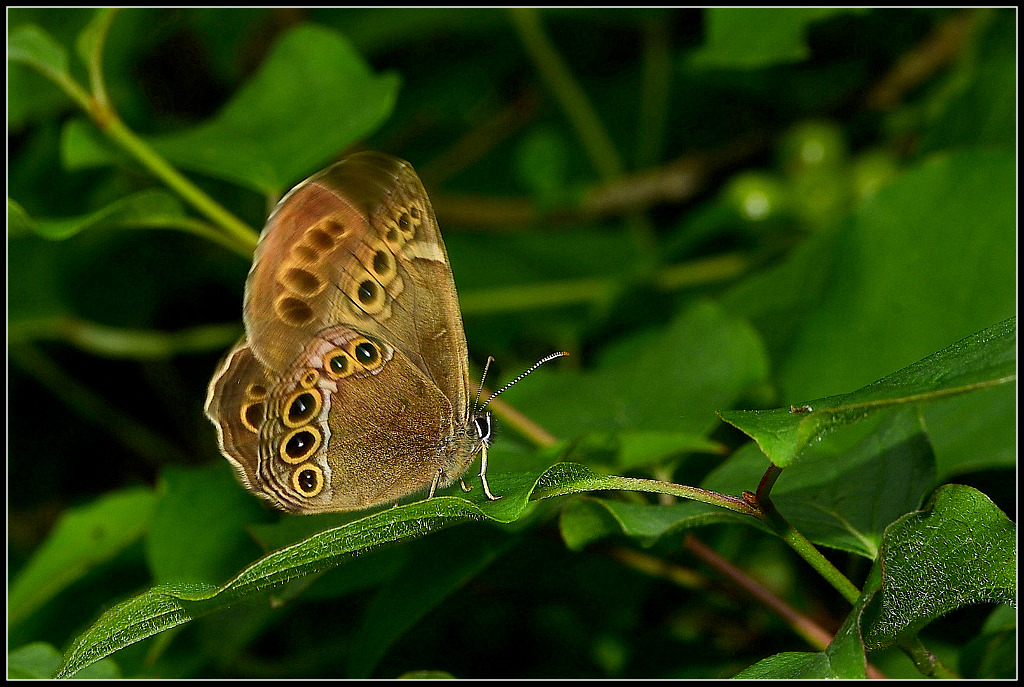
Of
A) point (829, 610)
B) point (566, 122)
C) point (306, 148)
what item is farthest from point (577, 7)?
point (829, 610)

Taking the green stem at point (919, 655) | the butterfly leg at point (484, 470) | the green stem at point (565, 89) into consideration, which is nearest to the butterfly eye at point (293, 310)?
the butterfly leg at point (484, 470)

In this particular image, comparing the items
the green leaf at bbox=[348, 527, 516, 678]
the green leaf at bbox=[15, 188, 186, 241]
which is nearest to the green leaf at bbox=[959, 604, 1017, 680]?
the green leaf at bbox=[348, 527, 516, 678]

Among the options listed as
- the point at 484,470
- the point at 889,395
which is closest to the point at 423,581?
the point at 484,470

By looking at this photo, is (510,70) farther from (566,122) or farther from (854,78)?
(854,78)

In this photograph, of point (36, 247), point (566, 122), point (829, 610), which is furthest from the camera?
point (566, 122)

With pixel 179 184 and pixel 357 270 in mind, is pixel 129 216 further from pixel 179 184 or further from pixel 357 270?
pixel 357 270
